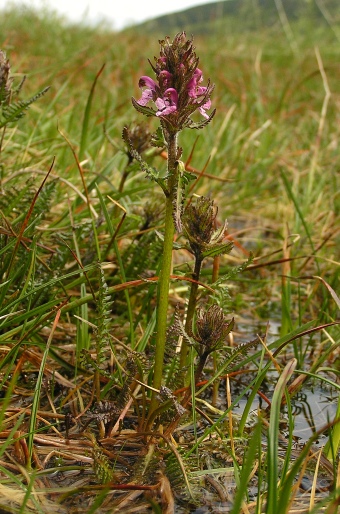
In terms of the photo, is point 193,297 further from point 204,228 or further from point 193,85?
point 193,85

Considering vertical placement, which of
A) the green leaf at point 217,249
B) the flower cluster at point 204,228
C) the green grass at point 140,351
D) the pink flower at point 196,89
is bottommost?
the green grass at point 140,351

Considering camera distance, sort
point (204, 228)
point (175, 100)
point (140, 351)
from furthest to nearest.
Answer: point (140, 351) < point (204, 228) < point (175, 100)

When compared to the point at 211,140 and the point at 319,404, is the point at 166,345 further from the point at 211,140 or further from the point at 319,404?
the point at 211,140

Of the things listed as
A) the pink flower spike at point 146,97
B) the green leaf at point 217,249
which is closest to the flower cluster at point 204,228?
the green leaf at point 217,249

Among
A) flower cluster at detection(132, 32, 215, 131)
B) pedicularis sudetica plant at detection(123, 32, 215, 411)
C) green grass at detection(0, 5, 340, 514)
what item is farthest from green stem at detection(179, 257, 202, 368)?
flower cluster at detection(132, 32, 215, 131)

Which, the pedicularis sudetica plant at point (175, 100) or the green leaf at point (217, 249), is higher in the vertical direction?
the pedicularis sudetica plant at point (175, 100)

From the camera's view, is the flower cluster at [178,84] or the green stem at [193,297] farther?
the green stem at [193,297]

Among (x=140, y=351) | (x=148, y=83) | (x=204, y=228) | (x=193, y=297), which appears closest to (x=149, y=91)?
(x=148, y=83)

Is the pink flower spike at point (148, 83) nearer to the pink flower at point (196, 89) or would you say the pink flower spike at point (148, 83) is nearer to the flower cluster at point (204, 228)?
the pink flower at point (196, 89)

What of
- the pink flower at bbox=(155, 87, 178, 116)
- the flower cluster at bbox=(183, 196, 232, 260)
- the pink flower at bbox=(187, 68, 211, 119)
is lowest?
the flower cluster at bbox=(183, 196, 232, 260)

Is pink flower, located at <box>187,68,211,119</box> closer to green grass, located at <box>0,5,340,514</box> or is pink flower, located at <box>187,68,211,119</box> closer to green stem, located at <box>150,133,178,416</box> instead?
green stem, located at <box>150,133,178,416</box>

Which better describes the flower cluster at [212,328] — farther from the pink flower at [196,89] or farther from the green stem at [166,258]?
the pink flower at [196,89]
